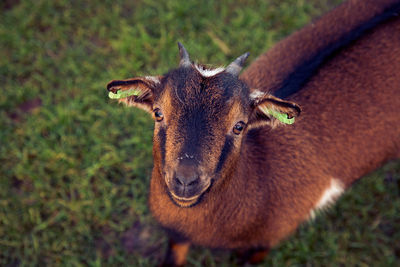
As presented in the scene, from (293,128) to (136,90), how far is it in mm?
1564

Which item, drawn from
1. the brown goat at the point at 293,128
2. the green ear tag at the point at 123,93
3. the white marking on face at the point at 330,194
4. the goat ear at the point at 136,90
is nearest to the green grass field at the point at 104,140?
the white marking on face at the point at 330,194

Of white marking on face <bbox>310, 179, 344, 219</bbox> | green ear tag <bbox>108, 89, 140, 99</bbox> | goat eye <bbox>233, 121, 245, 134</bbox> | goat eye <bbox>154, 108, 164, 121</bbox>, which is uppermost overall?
green ear tag <bbox>108, 89, 140, 99</bbox>

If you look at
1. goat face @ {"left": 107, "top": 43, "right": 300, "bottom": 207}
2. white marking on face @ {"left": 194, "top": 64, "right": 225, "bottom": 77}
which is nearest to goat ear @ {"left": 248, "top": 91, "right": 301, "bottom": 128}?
goat face @ {"left": 107, "top": 43, "right": 300, "bottom": 207}

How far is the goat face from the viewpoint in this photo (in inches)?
86.5

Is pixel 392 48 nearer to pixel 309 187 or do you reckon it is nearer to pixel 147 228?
pixel 309 187

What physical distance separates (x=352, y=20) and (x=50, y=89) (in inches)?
154

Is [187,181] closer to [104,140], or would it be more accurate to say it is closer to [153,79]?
[153,79]

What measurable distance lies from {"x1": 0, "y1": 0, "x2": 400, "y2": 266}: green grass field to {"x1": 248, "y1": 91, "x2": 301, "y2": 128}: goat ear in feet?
6.52

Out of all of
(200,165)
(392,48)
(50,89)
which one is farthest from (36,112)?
(392,48)

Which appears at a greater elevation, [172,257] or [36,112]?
[36,112]

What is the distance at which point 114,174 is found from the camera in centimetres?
423

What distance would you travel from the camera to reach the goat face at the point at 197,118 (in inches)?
86.5

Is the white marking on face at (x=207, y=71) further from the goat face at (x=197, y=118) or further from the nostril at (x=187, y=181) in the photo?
the nostril at (x=187, y=181)

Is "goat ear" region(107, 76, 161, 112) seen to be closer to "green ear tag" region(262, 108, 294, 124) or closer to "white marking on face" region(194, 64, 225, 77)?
"white marking on face" region(194, 64, 225, 77)
